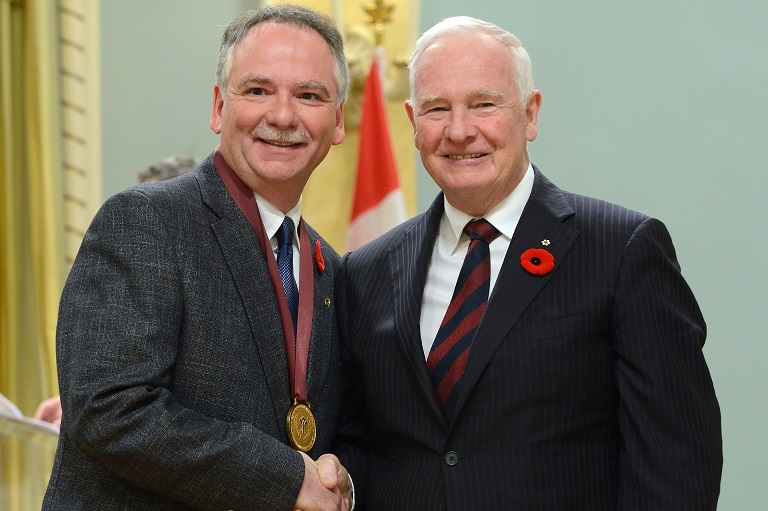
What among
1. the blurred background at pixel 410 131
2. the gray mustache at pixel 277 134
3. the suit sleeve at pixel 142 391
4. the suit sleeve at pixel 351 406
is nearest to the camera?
the suit sleeve at pixel 142 391

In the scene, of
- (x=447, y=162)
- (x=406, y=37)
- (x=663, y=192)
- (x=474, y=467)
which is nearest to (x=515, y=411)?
(x=474, y=467)

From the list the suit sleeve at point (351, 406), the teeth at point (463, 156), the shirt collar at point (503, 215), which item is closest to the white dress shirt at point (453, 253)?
the shirt collar at point (503, 215)

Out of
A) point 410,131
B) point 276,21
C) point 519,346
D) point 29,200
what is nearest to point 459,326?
point 519,346

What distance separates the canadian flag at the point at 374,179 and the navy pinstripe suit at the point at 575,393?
8.17ft

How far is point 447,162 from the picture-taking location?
2748 mm

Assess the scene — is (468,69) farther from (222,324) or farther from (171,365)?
(171,365)

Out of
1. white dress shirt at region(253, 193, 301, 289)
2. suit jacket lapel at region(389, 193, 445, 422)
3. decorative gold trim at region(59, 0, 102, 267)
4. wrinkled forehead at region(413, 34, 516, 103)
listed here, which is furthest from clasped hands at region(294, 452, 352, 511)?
decorative gold trim at region(59, 0, 102, 267)

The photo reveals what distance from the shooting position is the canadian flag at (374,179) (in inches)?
203

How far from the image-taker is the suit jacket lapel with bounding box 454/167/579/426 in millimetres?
2541

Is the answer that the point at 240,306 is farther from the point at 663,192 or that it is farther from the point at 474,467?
the point at 663,192

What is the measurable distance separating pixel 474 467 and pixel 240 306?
26.9 inches

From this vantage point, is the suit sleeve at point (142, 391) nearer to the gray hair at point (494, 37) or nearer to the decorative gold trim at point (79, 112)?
the gray hair at point (494, 37)

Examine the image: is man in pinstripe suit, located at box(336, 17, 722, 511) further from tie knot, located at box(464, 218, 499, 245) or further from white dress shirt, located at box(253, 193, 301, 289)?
white dress shirt, located at box(253, 193, 301, 289)

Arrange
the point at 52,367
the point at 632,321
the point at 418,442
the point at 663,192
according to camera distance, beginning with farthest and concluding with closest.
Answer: the point at 52,367
the point at 663,192
the point at 418,442
the point at 632,321
